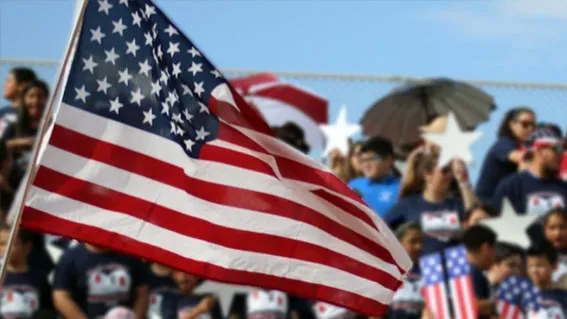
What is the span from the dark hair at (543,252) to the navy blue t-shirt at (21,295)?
11.0 feet

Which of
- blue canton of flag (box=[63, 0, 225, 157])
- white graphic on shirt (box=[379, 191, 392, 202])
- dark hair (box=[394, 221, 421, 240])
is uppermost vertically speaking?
white graphic on shirt (box=[379, 191, 392, 202])

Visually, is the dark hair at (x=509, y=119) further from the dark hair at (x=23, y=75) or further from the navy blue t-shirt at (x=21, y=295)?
the navy blue t-shirt at (x=21, y=295)

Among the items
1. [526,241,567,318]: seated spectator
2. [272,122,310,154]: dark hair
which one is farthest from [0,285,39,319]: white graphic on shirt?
[526,241,567,318]: seated spectator

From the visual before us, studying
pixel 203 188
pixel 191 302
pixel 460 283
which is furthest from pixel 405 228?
pixel 203 188

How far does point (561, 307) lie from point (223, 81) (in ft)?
16.2

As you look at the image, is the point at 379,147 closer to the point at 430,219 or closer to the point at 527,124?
the point at 430,219

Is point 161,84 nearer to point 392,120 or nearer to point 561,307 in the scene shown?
point 561,307

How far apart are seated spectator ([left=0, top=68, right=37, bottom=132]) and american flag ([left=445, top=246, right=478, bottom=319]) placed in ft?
10.1

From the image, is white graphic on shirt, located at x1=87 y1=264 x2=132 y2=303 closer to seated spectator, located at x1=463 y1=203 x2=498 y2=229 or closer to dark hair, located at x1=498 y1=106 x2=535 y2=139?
seated spectator, located at x1=463 y1=203 x2=498 y2=229

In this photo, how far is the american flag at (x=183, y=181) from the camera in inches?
245

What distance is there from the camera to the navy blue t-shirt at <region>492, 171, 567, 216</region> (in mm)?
11422

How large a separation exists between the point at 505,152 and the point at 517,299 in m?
1.52

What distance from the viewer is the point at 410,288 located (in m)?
10.5

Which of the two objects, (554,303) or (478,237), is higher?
(478,237)
